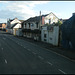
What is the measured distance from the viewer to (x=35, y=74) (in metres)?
8.49

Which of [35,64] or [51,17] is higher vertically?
[51,17]

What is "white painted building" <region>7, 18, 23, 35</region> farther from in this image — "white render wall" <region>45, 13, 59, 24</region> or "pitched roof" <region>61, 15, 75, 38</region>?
"pitched roof" <region>61, 15, 75, 38</region>

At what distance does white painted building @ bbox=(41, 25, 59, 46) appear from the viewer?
79.3ft

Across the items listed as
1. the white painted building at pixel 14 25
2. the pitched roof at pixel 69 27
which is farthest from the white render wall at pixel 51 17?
the white painted building at pixel 14 25

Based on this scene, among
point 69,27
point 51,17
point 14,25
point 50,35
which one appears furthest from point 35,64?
point 14,25

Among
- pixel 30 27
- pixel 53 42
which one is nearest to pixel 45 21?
pixel 30 27

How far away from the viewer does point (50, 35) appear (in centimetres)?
2756

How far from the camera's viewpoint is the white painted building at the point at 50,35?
24.2 m

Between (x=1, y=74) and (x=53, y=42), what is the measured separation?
60.4 feet

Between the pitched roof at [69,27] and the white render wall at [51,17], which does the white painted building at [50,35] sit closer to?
the pitched roof at [69,27]

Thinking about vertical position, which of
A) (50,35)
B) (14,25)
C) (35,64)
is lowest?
(35,64)

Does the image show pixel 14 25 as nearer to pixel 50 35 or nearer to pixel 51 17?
pixel 51 17

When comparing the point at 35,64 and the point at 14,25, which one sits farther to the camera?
Result: the point at 14,25

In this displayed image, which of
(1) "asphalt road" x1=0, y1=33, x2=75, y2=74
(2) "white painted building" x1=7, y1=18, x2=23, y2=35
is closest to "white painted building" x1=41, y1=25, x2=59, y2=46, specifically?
(1) "asphalt road" x1=0, y1=33, x2=75, y2=74
